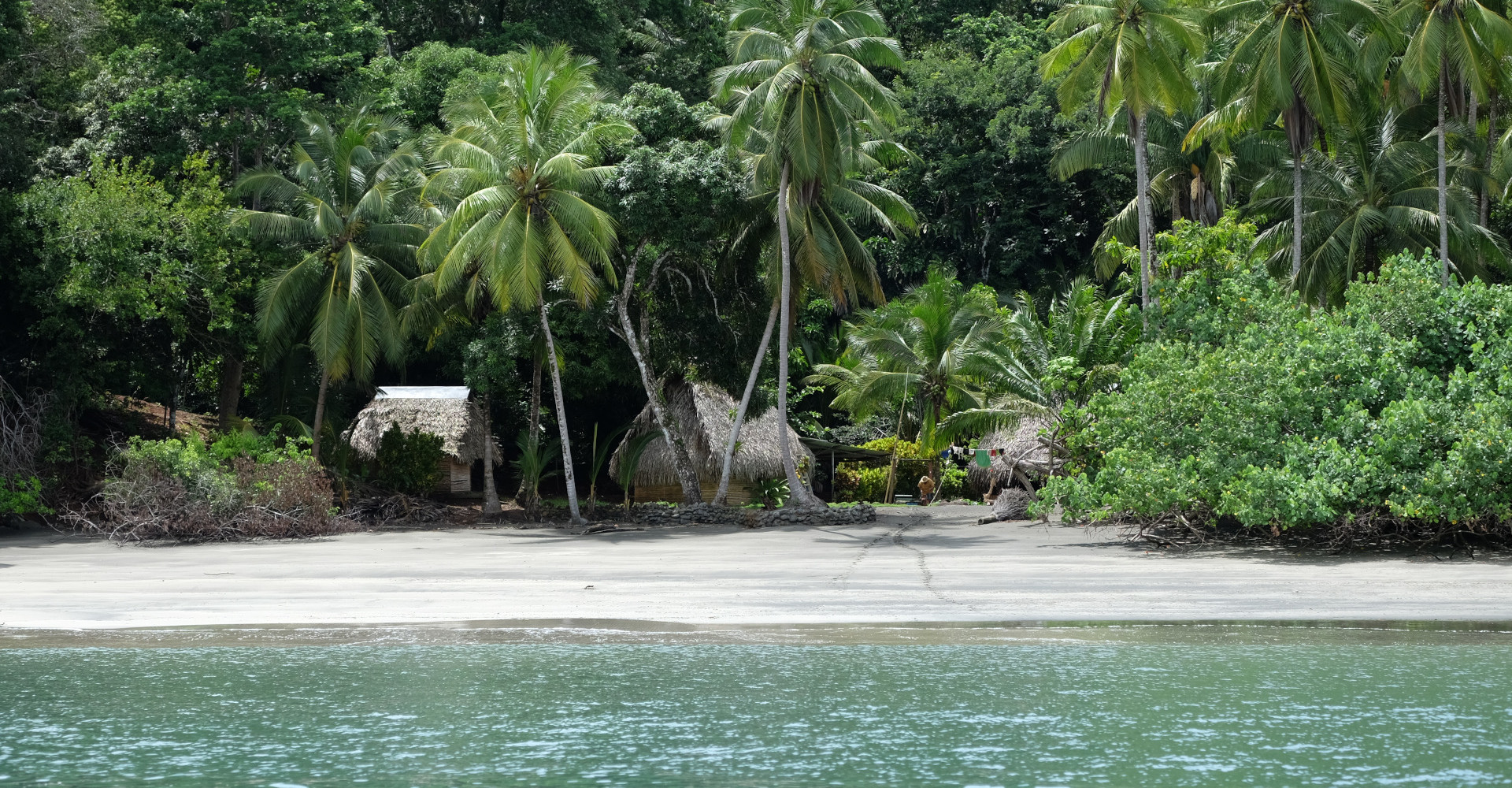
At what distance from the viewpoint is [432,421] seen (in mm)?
26812

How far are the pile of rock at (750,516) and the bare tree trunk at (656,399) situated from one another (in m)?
0.71

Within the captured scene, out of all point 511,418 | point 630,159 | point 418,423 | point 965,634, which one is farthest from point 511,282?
point 965,634

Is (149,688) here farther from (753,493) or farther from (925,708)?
(753,493)

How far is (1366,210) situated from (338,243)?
20017 millimetres

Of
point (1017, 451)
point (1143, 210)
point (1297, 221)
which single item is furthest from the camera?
point (1017, 451)

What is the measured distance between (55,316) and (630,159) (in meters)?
10.1

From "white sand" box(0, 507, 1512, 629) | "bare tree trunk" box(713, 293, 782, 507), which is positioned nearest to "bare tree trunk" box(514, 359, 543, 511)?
"bare tree trunk" box(713, 293, 782, 507)

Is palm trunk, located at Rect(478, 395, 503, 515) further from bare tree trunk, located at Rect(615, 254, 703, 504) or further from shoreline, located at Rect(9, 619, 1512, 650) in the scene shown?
shoreline, located at Rect(9, 619, 1512, 650)

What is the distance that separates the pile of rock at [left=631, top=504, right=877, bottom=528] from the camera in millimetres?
22594

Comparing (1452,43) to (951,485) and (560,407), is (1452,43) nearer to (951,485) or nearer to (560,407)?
(951,485)

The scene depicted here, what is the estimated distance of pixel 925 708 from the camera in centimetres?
863

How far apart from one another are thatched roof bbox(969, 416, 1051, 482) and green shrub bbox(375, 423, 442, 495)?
35.6 feet

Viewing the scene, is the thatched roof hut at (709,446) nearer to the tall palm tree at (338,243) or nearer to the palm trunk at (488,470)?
the palm trunk at (488,470)

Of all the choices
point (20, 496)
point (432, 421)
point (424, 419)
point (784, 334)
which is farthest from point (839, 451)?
point (20, 496)
